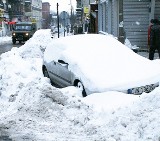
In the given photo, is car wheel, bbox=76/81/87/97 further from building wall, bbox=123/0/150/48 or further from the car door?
building wall, bbox=123/0/150/48

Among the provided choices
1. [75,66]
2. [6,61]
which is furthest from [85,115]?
[6,61]

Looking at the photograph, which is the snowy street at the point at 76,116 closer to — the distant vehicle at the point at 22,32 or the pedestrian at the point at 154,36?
the pedestrian at the point at 154,36

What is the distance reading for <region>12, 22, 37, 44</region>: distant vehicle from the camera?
36.9 m

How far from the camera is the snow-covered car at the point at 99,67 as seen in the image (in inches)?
303

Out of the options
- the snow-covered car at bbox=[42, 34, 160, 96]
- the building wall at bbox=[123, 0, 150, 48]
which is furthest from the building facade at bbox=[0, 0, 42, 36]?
the snow-covered car at bbox=[42, 34, 160, 96]

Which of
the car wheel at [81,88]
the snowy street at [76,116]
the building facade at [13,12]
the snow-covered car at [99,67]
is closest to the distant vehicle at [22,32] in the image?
the building facade at [13,12]

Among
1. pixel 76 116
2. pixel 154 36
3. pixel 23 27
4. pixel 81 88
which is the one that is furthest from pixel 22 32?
pixel 76 116

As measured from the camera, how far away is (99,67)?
8.26 metres

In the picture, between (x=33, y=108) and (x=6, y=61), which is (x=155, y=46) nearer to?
(x=6, y=61)

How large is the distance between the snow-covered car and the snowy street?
1.18ft

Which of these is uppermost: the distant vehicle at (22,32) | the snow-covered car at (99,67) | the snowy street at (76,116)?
the snow-covered car at (99,67)

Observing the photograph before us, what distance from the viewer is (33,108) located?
6.75m

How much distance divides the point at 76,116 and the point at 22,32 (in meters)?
31.4

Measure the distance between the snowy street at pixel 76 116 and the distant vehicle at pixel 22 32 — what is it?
2947 centimetres
